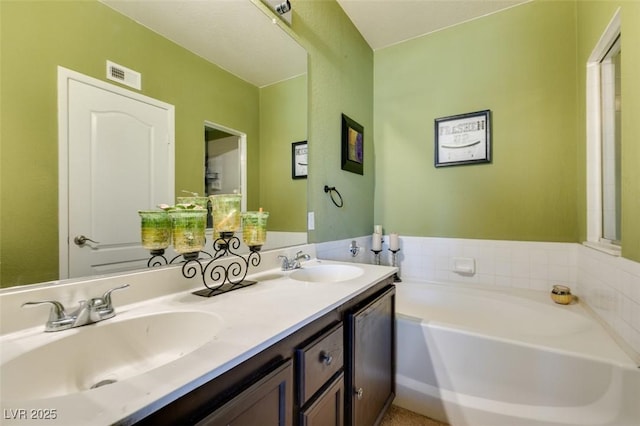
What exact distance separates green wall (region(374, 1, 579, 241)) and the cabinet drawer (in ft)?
5.55

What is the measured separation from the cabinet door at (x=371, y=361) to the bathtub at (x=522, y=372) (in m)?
0.17

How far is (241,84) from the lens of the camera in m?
1.32

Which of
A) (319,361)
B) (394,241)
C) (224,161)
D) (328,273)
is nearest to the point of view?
(319,361)

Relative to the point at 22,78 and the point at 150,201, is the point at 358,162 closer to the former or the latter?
the point at 150,201

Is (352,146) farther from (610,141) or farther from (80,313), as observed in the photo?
(80,313)

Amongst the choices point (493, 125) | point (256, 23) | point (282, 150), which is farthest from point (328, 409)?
point (493, 125)

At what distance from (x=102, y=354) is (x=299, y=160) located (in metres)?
1.26

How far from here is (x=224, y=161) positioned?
1234 mm

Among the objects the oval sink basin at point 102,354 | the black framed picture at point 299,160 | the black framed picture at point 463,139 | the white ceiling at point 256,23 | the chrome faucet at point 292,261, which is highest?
the white ceiling at point 256,23

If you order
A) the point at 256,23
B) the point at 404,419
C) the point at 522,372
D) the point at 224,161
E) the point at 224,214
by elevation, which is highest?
the point at 256,23

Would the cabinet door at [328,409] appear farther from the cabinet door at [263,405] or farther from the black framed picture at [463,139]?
the black framed picture at [463,139]

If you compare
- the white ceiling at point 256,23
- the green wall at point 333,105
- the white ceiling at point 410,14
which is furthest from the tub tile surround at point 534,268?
the white ceiling at point 410,14

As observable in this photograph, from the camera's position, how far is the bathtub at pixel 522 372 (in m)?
1.12

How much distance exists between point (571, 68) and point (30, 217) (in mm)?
2932
